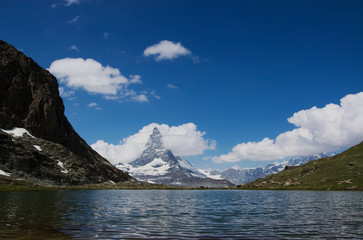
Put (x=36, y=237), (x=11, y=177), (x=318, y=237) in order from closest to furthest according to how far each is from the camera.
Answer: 1. (x=36, y=237)
2. (x=318, y=237)
3. (x=11, y=177)

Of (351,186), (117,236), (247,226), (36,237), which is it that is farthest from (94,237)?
(351,186)

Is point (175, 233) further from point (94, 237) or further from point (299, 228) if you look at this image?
point (299, 228)

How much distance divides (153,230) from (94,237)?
709 centimetres

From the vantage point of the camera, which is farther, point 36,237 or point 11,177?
point 11,177

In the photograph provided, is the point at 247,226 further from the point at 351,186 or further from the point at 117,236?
the point at 351,186

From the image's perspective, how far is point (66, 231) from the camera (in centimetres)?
2884

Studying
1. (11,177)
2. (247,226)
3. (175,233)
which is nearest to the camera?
(175,233)

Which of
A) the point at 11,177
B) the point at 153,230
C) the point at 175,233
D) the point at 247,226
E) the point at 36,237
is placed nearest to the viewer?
the point at 36,237

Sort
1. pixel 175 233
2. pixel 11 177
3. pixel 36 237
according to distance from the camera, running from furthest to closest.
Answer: pixel 11 177, pixel 175 233, pixel 36 237

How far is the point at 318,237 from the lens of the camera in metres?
26.6

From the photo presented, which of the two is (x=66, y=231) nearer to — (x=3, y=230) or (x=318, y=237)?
(x=3, y=230)

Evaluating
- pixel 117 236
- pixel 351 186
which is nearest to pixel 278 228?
pixel 117 236

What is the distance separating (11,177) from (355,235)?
202m

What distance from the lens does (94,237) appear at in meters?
25.8
